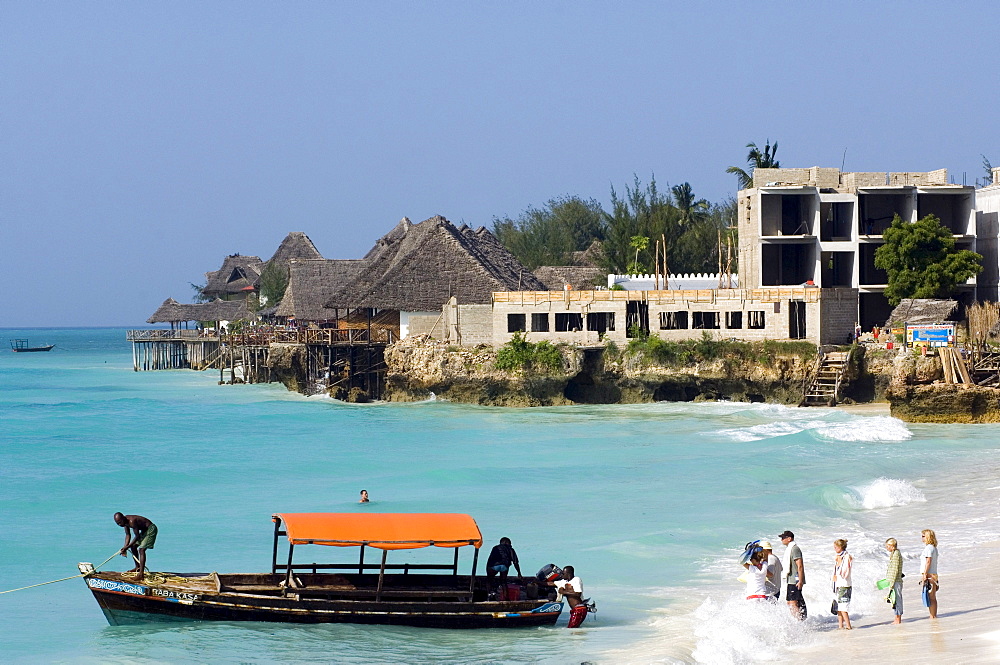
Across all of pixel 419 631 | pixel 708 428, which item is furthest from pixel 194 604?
pixel 708 428

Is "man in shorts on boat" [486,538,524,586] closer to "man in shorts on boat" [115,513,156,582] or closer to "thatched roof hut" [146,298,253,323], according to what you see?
"man in shorts on boat" [115,513,156,582]

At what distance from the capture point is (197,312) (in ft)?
304

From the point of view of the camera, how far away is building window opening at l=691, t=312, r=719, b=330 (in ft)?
162

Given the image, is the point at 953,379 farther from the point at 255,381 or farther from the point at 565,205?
the point at 565,205

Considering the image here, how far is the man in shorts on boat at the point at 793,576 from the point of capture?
15.8 meters

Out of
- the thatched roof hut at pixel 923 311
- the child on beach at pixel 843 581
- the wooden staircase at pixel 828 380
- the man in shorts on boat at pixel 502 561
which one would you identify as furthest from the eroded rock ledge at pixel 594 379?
the child on beach at pixel 843 581

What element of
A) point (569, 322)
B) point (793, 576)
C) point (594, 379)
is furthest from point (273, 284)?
point (793, 576)

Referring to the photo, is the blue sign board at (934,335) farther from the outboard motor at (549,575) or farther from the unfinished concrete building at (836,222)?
the outboard motor at (549,575)

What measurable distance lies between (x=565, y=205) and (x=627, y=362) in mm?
53765

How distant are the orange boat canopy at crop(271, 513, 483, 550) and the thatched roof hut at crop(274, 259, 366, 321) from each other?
185 ft

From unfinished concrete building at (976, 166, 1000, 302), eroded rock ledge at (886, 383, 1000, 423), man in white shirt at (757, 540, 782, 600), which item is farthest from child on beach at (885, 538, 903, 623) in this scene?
unfinished concrete building at (976, 166, 1000, 302)

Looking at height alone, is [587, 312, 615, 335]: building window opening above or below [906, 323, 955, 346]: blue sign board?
above

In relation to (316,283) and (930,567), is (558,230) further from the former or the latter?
(930,567)

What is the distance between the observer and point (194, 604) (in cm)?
1700
